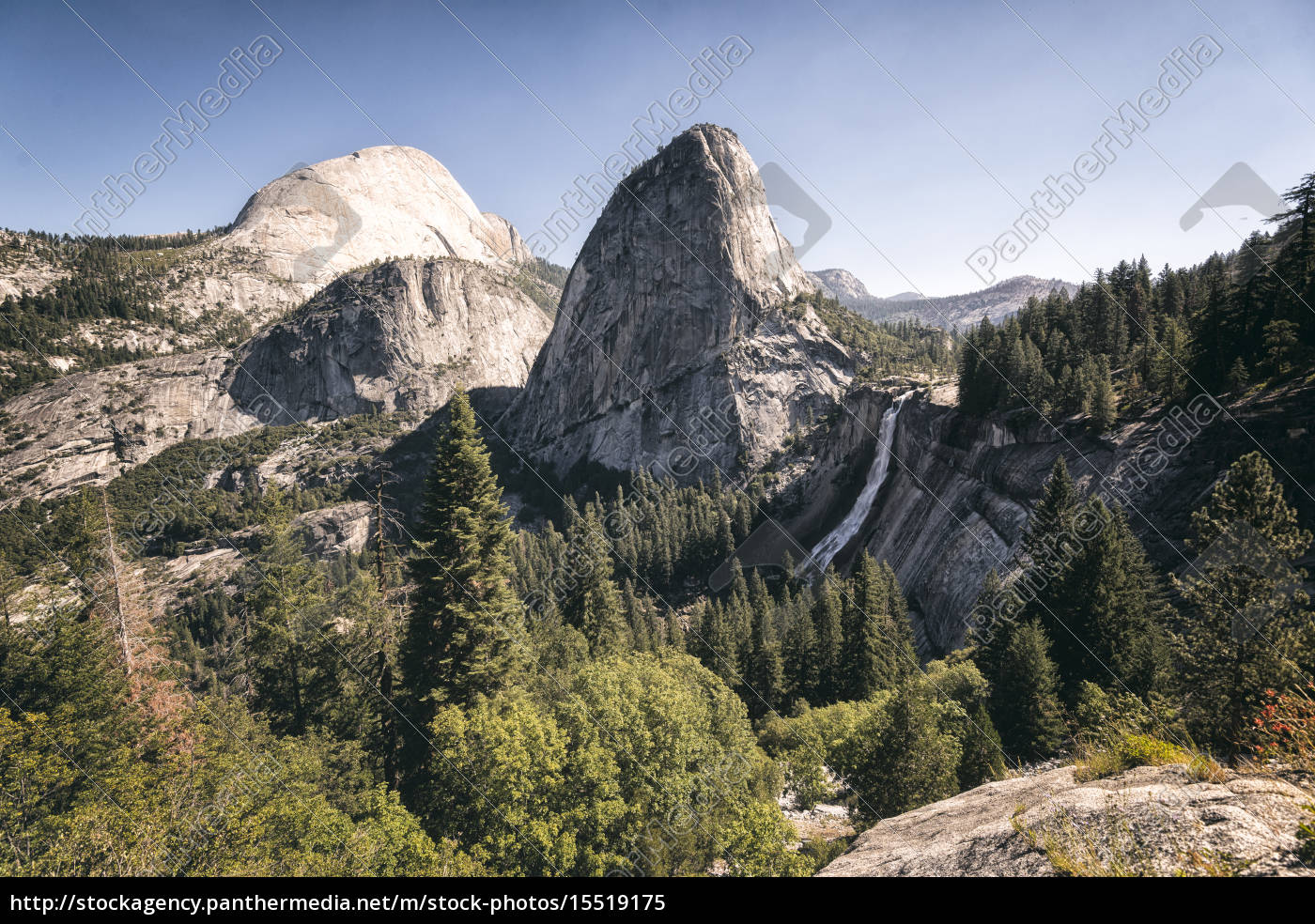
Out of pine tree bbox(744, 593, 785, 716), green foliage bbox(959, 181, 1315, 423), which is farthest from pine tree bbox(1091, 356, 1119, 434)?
pine tree bbox(744, 593, 785, 716)

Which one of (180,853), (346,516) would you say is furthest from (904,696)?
(346,516)

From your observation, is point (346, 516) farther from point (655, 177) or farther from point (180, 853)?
point (180, 853)

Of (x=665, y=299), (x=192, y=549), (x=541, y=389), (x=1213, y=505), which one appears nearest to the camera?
(x=1213, y=505)

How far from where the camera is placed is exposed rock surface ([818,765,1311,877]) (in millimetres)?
5301

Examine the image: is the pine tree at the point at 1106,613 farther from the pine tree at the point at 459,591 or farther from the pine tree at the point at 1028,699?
the pine tree at the point at 459,591

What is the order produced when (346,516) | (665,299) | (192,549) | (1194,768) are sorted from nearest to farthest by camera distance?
(1194,768), (192,549), (346,516), (665,299)

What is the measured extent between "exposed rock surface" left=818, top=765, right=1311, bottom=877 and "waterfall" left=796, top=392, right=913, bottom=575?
216ft

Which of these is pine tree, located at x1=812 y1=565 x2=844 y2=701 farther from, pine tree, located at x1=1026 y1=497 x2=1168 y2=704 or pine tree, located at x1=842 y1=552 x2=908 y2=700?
pine tree, located at x1=1026 y1=497 x2=1168 y2=704

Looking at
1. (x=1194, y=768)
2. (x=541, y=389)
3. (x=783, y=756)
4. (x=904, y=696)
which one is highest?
(x=541, y=389)

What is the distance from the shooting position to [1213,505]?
16.7m

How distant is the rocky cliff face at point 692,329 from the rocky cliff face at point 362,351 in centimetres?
4764

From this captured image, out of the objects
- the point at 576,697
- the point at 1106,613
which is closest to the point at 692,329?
the point at 1106,613

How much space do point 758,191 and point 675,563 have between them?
103682mm

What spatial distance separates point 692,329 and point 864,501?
70.7 meters
